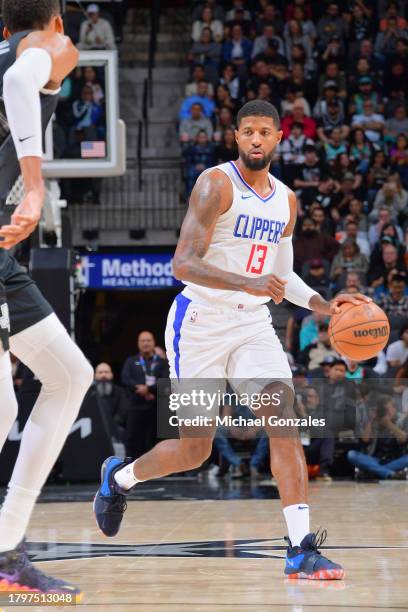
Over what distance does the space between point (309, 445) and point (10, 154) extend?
345 inches

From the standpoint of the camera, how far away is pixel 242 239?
5.41 m

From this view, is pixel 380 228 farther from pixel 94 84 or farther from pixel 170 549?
pixel 170 549

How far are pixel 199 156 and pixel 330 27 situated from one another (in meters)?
3.85

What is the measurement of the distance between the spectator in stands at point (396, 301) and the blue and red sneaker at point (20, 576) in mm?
10237

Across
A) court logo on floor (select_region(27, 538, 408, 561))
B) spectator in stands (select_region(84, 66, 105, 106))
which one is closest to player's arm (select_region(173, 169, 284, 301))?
court logo on floor (select_region(27, 538, 408, 561))

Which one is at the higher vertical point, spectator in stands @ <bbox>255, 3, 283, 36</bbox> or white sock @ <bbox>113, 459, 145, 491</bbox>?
spectator in stands @ <bbox>255, 3, 283, 36</bbox>

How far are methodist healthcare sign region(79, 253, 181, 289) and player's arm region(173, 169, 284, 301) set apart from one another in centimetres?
1149

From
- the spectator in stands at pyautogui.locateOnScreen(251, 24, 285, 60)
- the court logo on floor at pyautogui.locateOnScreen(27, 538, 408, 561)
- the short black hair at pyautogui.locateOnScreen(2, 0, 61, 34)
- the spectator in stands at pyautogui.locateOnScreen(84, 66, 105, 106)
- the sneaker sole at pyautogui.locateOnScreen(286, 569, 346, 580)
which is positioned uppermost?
the short black hair at pyautogui.locateOnScreen(2, 0, 61, 34)

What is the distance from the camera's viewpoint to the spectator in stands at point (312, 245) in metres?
15.2

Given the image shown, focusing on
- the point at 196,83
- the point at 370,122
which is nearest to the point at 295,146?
the point at 370,122

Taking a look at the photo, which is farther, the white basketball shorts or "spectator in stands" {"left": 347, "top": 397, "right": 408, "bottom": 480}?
"spectator in stands" {"left": 347, "top": 397, "right": 408, "bottom": 480}

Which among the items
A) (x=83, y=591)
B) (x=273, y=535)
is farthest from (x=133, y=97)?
(x=83, y=591)

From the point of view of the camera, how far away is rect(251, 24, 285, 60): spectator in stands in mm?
18500

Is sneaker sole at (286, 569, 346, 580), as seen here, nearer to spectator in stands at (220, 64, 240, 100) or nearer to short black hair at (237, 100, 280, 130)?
short black hair at (237, 100, 280, 130)
